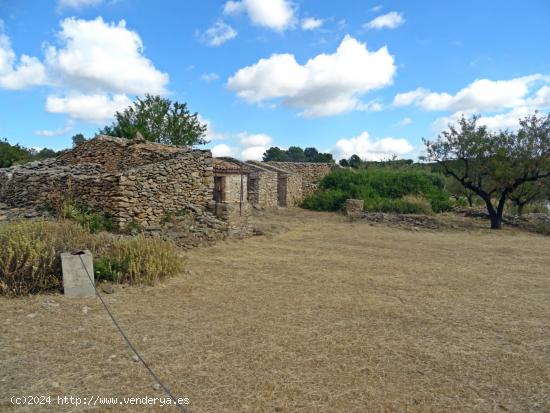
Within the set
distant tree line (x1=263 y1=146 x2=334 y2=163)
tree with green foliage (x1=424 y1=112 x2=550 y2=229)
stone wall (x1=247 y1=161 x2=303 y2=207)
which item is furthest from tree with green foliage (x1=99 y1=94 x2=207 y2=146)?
distant tree line (x1=263 y1=146 x2=334 y2=163)

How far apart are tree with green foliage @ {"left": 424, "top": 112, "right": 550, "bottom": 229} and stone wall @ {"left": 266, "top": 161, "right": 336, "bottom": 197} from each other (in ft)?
30.6

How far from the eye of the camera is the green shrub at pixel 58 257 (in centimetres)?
509

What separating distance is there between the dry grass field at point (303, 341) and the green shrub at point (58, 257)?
0.28 m

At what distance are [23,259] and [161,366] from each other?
3030 millimetres

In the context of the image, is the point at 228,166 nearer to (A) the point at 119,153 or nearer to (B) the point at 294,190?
(A) the point at 119,153

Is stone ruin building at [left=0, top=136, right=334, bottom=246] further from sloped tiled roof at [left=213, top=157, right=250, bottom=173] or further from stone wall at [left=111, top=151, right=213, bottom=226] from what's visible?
sloped tiled roof at [left=213, top=157, right=250, bottom=173]

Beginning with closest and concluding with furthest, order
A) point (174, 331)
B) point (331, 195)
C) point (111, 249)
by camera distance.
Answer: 1. point (174, 331)
2. point (111, 249)
3. point (331, 195)

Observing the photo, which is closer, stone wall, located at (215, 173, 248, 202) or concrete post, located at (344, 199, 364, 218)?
stone wall, located at (215, 173, 248, 202)

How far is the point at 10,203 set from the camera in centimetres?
1074

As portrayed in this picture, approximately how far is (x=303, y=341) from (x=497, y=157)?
1312 cm

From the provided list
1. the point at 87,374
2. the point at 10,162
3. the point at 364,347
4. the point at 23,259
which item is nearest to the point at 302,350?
the point at 364,347

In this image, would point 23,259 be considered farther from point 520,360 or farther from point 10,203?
point 10,203

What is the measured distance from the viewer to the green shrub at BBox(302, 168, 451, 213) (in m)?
19.4

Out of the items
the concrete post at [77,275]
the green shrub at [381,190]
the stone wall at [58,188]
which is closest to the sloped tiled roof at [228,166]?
the green shrub at [381,190]
